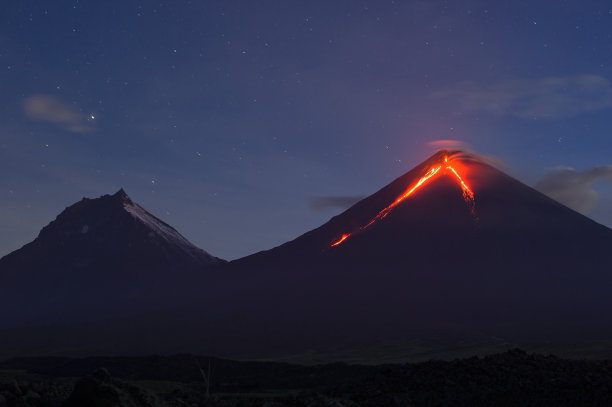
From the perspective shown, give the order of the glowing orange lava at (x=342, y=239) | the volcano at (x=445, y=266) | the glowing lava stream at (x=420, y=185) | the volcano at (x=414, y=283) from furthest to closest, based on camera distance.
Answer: the glowing lava stream at (x=420, y=185) → the glowing orange lava at (x=342, y=239) → the volcano at (x=445, y=266) → the volcano at (x=414, y=283)

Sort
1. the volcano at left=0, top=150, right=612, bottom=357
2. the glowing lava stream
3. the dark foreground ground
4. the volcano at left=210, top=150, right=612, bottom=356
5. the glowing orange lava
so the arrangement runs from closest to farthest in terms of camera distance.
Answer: the dark foreground ground → the volcano at left=0, top=150, right=612, bottom=357 → the volcano at left=210, top=150, right=612, bottom=356 → the glowing orange lava → the glowing lava stream

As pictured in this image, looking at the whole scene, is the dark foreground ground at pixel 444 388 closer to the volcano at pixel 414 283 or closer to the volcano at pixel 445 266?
the volcano at pixel 414 283

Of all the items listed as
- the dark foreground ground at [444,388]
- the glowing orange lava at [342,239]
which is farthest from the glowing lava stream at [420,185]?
the dark foreground ground at [444,388]

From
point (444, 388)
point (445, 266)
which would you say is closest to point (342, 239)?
point (445, 266)

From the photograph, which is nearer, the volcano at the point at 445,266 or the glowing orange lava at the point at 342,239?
the volcano at the point at 445,266

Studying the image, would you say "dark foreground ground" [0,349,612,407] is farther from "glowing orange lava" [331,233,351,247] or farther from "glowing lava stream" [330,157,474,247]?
"glowing lava stream" [330,157,474,247]

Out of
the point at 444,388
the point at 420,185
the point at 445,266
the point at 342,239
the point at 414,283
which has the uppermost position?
the point at 420,185

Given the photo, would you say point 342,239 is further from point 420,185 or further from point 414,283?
point 414,283

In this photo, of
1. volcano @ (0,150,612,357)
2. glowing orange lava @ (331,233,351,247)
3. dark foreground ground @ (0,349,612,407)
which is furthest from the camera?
glowing orange lava @ (331,233,351,247)

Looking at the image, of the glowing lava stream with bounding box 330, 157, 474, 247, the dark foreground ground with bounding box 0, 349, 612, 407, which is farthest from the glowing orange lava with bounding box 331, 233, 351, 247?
the dark foreground ground with bounding box 0, 349, 612, 407

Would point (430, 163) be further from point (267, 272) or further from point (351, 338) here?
point (351, 338)

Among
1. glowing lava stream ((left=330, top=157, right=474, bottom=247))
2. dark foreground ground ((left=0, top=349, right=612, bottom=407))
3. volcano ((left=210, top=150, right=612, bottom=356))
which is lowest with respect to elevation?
dark foreground ground ((left=0, top=349, right=612, bottom=407))

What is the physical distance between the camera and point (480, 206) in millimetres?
156125

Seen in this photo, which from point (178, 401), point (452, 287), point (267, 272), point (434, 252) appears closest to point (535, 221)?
point (434, 252)
